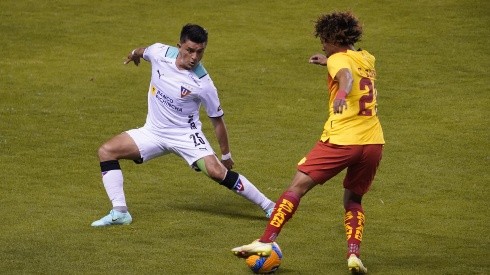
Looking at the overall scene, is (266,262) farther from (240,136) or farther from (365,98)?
(240,136)

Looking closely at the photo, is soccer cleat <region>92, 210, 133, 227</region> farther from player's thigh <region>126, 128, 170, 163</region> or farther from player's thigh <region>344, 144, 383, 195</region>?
player's thigh <region>344, 144, 383, 195</region>

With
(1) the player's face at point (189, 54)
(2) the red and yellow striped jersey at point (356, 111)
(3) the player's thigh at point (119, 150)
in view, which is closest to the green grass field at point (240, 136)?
(3) the player's thigh at point (119, 150)

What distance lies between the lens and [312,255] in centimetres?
1067

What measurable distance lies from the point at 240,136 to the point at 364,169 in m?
6.31

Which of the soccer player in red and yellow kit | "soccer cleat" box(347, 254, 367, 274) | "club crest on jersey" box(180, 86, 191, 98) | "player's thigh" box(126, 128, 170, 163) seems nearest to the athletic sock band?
"player's thigh" box(126, 128, 170, 163)

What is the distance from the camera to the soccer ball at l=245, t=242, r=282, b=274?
9.86 metres

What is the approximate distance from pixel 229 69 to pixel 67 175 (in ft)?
20.5

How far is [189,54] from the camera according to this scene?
11844mm

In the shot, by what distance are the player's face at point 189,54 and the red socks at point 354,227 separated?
2600 mm

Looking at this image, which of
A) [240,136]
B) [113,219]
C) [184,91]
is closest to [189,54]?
[184,91]

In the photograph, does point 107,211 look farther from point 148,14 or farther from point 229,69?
point 148,14

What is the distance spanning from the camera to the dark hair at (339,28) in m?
9.92

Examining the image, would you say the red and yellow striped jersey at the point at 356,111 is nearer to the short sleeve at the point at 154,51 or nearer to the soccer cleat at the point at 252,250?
the soccer cleat at the point at 252,250

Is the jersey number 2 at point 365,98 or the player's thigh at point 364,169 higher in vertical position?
the jersey number 2 at point 365,98
